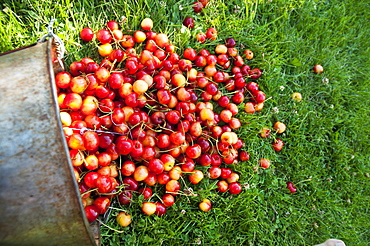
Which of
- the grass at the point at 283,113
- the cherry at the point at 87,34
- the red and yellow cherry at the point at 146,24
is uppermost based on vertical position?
the cherry at the point at 87,34

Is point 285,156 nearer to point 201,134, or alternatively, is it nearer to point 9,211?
point 201,134

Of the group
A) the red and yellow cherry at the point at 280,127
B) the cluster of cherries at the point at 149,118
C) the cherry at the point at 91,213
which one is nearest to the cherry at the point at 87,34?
the cluster of cherries at the point at 149,118

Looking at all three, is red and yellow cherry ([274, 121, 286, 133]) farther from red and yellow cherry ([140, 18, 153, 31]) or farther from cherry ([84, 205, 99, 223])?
cherry ([84, 205, 99, 223])

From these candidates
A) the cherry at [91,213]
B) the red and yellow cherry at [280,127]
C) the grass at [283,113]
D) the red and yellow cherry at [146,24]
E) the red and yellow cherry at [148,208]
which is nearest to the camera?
the cherry at [91,213]

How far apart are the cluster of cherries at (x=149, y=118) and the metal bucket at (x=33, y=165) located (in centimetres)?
39

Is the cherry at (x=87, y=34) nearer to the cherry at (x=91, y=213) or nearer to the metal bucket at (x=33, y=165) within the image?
the metal bucket at (x=33, y=165)

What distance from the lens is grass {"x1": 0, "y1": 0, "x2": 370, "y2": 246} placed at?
2.13 meters

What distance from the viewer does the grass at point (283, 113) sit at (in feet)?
7.00

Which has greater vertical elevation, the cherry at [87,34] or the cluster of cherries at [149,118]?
the cherry at [87,34]

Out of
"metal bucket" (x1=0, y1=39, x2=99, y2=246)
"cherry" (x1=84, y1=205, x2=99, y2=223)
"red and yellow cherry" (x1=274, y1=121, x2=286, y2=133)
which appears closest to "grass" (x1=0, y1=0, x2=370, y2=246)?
"red and yellow cherry" (x1=274, y1=121, x2=286, y2=133)

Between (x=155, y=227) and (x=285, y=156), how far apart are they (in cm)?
138

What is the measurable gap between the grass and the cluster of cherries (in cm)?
13

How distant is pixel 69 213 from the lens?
1.32 metres

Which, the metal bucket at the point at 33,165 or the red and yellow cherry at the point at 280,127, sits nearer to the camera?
the metal bucket at the point at 33,165
